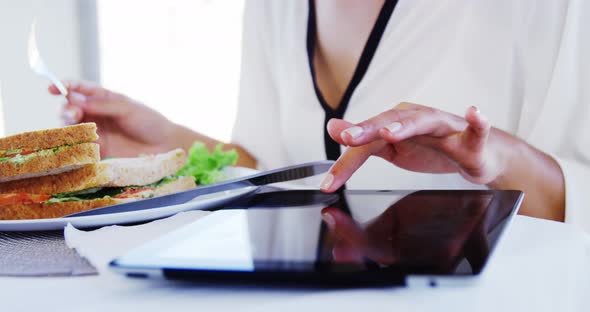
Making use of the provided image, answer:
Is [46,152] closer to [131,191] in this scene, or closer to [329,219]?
[131,191]

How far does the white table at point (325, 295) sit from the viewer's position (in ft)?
0.85

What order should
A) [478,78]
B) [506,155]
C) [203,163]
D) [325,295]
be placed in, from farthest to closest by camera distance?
[478,78] → [203,163] → [506,155] → [325,295]

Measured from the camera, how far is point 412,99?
3.68ft

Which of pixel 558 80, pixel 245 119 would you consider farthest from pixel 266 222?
pixel 245 119

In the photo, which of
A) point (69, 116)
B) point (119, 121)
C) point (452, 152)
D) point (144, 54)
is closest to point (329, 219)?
point (452, 152)

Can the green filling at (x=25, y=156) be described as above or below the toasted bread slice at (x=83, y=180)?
above

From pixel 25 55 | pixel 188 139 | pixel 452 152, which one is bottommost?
pixel 188 139

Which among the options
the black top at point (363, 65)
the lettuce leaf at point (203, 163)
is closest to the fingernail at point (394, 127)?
the lettuce leaf at point (203, 163)

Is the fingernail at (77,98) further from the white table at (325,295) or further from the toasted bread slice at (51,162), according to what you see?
the white table at (325,295)

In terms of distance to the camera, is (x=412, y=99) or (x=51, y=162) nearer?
(x=51, y=162)

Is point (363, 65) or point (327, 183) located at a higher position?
point (363, 65)

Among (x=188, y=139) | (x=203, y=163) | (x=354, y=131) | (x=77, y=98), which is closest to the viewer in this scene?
(x=354, y=131)

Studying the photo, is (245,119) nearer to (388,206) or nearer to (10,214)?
(10,214)

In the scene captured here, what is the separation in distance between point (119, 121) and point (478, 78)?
33.0 inches
